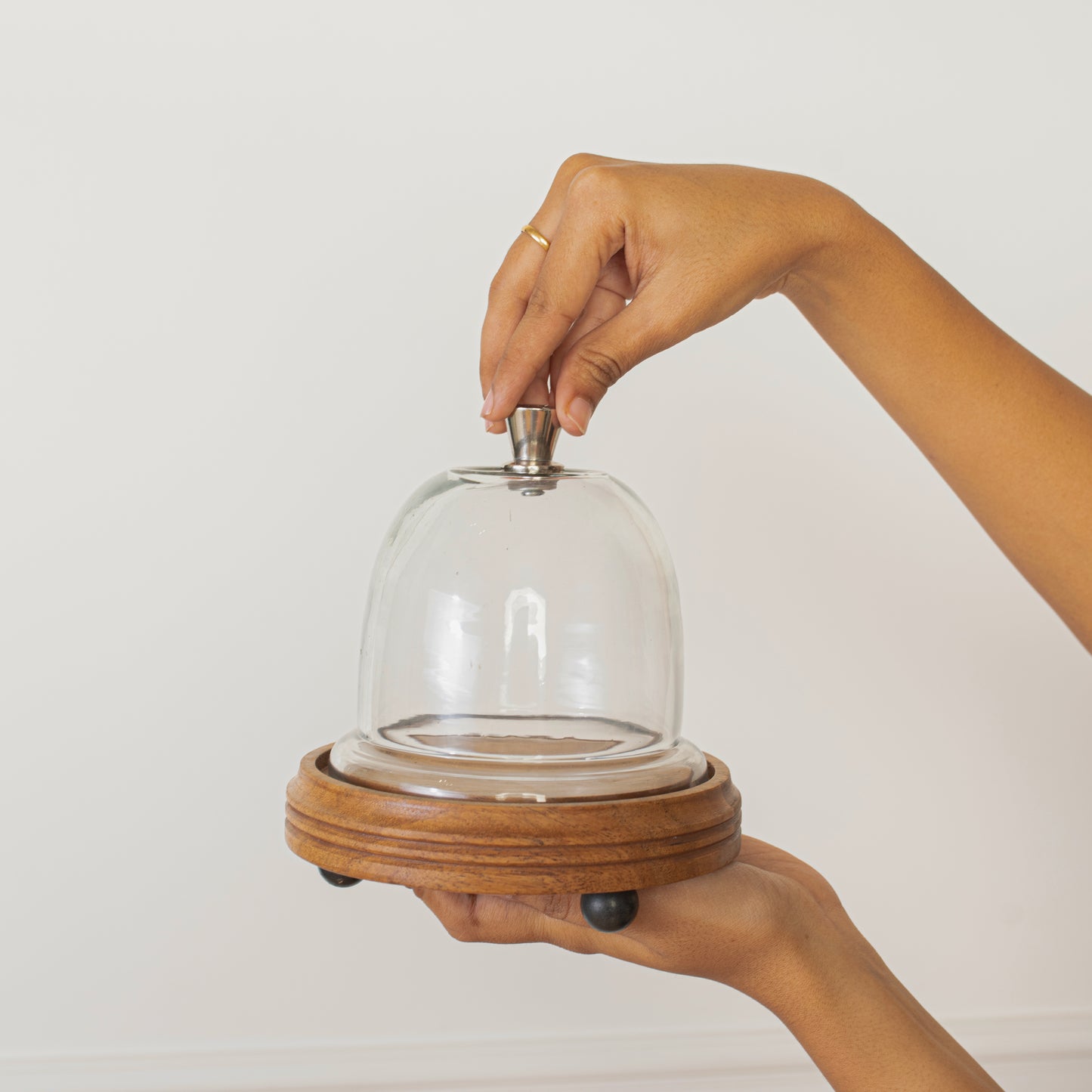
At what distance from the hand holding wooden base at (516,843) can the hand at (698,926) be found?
3.0 inches

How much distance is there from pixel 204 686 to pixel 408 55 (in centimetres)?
74

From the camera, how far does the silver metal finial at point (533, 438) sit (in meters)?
0.85

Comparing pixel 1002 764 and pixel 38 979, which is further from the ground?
pixel 1002 764

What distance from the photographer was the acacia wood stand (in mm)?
711

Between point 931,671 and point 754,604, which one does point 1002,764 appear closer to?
point 931,671

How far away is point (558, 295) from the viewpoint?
0.81 meters

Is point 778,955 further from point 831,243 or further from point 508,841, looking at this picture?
point 831,243

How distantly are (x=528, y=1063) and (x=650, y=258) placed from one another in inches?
41.0

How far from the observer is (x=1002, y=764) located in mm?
1503

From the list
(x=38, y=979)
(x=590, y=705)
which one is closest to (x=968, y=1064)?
(x=590, y=705)

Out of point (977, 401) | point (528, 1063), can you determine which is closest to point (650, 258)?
point (977, 401)

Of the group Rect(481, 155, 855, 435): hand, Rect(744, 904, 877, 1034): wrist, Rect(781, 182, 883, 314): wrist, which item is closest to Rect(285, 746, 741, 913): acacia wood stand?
Rect(744, 904, 877, 1034): wrist

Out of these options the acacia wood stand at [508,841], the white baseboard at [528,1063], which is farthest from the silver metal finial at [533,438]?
the white baseboard at [528,1063]

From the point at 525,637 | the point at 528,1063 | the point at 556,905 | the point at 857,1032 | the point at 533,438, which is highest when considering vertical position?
the point at 533,438
